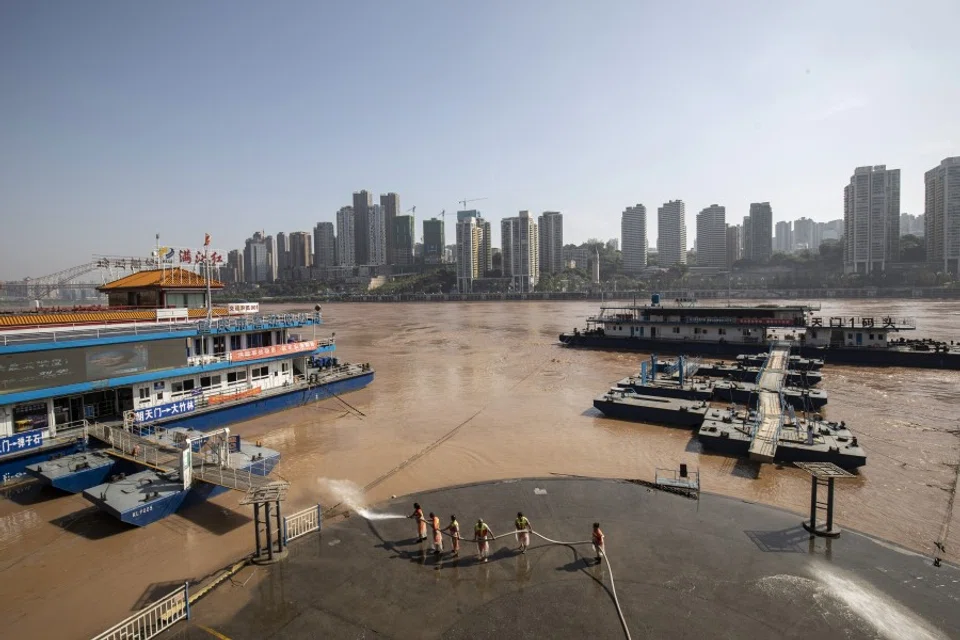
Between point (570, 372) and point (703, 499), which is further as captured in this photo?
point (570, 372)

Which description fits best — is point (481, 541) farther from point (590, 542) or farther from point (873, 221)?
point (873, 221)

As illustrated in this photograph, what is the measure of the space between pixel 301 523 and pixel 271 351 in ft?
61.7

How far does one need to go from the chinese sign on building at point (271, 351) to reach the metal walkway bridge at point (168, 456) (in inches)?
273

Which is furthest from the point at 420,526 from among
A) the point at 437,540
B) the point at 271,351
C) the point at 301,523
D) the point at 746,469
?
the point at 271,351

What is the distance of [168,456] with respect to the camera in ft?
59.3

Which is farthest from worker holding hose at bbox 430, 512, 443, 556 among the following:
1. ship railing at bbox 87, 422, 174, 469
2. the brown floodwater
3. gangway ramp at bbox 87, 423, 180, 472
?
ship railing at bbox 87, 422, 174, 469

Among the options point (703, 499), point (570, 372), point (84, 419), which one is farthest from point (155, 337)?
point (570, 372)

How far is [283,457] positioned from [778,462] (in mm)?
22410

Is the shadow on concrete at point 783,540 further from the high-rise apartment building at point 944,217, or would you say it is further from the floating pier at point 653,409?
the high-rise apartment building at point 944,217

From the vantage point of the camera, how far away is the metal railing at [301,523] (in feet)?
42.9

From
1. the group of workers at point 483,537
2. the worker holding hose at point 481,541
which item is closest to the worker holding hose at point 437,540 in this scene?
the group of workers at point 483,537

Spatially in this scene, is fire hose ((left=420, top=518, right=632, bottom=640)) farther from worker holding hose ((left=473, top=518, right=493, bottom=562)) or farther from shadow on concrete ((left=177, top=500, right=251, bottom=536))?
shadow on concrete ((left=177, top=500, right=251, bottom=536))

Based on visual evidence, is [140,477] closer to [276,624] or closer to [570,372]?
[276,624]

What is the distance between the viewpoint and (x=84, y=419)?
70.5ft
